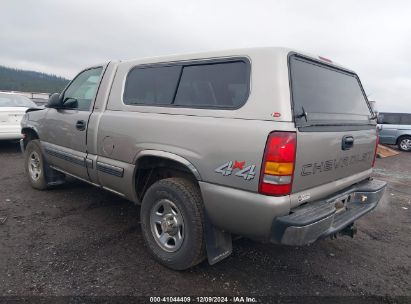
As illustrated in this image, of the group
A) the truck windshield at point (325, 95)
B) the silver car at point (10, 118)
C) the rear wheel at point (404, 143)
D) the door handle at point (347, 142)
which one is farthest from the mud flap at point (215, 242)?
the rear wheel at point (404, 143)

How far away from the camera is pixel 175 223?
9.34 feet

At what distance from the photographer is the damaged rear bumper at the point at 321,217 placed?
221 cm

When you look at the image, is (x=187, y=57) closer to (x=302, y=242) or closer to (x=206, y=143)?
(x=206, y=143)

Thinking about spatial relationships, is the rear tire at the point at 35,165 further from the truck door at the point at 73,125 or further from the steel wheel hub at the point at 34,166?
the truck door at the point at 73,125

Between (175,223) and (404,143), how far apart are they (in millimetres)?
14787

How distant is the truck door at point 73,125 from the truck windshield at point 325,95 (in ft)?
7.93

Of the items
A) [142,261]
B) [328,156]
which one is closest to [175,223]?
[142,261]

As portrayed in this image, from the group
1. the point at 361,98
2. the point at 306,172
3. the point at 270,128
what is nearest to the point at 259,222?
the point at 306,172

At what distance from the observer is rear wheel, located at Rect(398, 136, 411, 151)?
14.1 metres

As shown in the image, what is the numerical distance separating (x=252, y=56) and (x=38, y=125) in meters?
3.61

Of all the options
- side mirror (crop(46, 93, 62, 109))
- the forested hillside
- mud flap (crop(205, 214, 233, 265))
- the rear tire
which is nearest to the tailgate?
mud flap (crop(205, 214, 233, 265))

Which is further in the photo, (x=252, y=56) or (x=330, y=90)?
(x=330, y=90)

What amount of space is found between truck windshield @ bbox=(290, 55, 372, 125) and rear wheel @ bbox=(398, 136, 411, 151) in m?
→ 12.8

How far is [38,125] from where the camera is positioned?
15.2 ft
